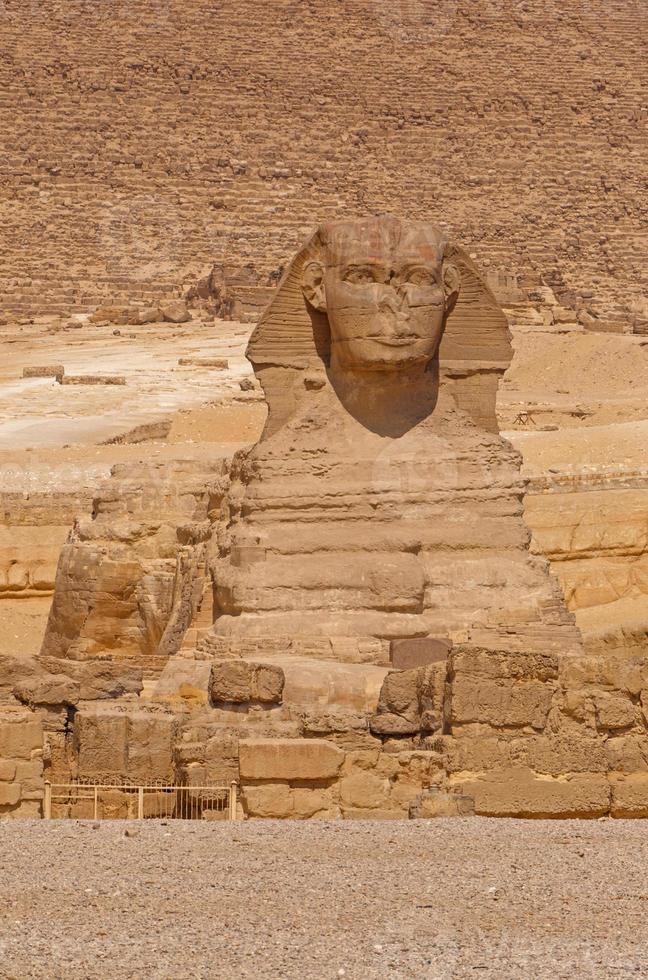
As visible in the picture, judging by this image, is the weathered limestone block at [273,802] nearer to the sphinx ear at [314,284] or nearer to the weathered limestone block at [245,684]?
the weathered limestone block at [245,684]

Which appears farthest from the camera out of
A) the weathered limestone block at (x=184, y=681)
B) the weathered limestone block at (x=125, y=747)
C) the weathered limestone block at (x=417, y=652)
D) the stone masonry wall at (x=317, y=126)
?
the stone masonry wall at (x=317, y=126)

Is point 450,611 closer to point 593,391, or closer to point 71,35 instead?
point 593,391

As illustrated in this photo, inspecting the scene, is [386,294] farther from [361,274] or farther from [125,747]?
[125,747]

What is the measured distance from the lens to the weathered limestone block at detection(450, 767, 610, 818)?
855cm

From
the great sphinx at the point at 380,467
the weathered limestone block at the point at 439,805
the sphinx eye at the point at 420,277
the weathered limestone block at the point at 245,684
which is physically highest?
the sphinx eye at the point at 420,277

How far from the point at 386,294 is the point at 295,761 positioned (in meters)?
3.08

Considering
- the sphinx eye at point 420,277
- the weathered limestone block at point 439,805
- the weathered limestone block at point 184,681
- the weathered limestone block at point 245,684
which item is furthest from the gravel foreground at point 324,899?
the sphinx eye at point 420,277

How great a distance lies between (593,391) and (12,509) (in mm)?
19906

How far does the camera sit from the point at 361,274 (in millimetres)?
11383

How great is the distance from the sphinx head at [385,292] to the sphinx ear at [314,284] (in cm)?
6

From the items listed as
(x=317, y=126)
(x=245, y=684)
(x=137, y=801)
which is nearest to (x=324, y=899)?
(x=137, y=801)

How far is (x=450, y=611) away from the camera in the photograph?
1119 cm

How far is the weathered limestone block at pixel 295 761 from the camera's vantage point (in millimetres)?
8617

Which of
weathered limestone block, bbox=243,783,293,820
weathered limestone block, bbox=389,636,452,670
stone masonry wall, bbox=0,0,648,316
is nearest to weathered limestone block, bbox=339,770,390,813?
weathered limestone block, bbox=243,783,293,820
